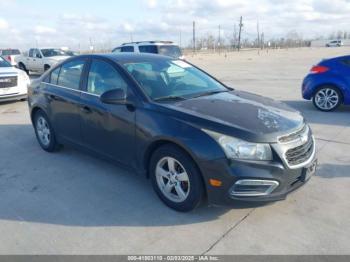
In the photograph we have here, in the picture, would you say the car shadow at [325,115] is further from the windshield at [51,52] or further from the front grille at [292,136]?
the windshield at [51,52]

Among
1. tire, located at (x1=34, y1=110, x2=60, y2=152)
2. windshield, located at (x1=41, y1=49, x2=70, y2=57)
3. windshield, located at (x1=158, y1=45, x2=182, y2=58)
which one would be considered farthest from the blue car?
windshield, located at (x1=41, y1=49, x2=70, y2=57)

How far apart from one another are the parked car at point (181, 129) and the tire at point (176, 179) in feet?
0.03

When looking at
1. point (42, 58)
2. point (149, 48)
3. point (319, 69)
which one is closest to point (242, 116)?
point (319, 69)

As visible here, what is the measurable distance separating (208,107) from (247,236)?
4.51 ft

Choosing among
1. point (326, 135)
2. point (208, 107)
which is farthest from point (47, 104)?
point (326, 135)

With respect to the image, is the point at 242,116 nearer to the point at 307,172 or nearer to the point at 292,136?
the point at 292,136

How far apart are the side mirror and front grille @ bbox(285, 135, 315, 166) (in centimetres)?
183

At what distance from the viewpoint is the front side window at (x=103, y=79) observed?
4.05 m

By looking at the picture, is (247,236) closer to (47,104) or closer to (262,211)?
(262,211)

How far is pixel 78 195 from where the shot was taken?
398 centimetres

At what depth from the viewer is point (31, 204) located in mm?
3791

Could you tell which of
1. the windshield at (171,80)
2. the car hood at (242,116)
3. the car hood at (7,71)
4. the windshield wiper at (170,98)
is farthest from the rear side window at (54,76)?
the car hood at (7,71)

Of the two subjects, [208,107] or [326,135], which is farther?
[326,135]

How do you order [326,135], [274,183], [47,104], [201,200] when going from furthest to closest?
[326,135] → [47,104] → [201,200] → [274,183]
